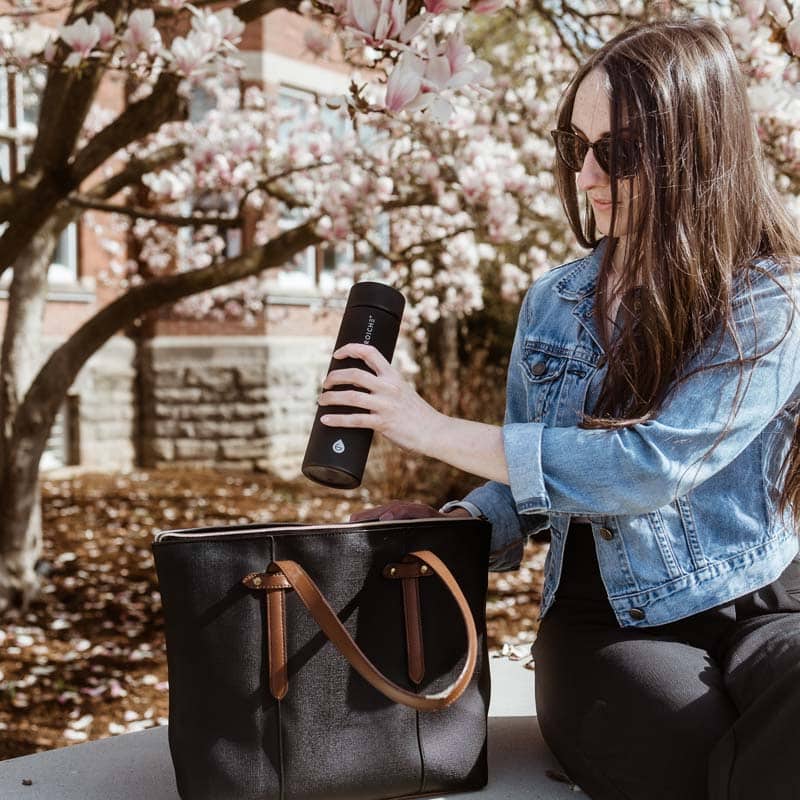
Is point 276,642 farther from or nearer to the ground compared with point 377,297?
nearer to the ground

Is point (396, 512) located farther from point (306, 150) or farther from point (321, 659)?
point (306, 150)

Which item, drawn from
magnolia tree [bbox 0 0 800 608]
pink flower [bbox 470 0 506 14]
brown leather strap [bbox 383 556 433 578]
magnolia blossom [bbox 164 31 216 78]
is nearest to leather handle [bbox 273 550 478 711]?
brown leather strap [bbox 383 556 433 578]

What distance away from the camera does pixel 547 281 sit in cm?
220

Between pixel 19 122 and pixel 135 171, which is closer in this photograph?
pixel 135 171

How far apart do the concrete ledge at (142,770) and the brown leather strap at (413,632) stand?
0.27 m

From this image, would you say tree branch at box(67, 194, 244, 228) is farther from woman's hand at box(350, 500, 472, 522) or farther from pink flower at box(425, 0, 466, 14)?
woman's hand at box(350, 500, 472, 522)

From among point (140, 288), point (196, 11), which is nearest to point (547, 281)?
point (196, 11)

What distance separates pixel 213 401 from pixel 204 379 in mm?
252

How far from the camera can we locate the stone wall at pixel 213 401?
10680mm

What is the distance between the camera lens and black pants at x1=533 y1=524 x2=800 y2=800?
152 centimetres

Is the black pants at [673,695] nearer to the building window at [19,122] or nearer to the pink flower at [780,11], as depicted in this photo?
the pink flower at [780,11]

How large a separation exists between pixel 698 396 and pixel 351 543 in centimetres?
64

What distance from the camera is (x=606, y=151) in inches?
72.7

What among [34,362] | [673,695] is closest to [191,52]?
[673,695]
